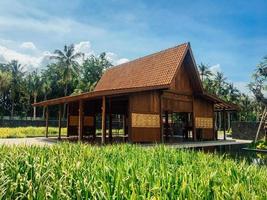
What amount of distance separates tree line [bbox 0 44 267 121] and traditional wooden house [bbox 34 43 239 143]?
2267cm

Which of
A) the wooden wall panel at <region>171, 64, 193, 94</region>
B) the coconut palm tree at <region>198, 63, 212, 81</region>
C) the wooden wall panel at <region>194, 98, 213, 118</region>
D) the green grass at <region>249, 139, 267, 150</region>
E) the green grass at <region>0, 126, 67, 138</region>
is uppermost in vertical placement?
the coconut palm tree at <region>198, 63, 212, 81</region>

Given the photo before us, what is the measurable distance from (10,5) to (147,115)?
8860 mm

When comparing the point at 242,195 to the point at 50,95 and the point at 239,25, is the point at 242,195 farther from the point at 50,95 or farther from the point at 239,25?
the point at 50,95

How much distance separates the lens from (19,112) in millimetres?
54750

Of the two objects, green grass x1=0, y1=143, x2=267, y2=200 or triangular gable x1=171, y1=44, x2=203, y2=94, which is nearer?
green grass x1=0, y1=143, x2=267, y2=200

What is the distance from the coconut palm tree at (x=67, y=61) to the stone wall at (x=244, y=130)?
25.9 metres

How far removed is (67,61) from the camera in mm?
45562

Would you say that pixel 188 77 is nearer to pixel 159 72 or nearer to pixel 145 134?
pixel 159 72

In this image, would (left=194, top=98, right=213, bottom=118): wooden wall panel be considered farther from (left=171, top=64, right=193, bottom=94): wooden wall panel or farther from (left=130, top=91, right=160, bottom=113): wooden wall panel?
(left=130, top=91, right=160, bottom=113): wooden wall panel

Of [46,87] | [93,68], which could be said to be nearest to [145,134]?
[46,87]

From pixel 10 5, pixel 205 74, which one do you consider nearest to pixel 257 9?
pixel 10 5

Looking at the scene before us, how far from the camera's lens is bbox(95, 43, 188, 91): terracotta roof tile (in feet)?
60.6

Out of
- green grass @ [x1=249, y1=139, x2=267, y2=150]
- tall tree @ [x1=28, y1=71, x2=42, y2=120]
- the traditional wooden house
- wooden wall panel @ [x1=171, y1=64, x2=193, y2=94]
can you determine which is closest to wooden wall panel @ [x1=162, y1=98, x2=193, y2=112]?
the traditional wooden house

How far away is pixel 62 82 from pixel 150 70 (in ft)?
A: 93.1
